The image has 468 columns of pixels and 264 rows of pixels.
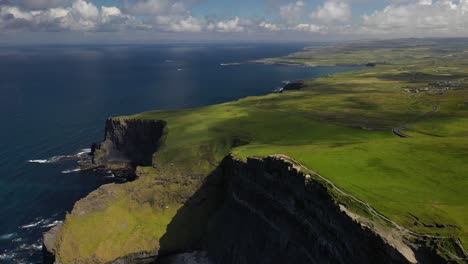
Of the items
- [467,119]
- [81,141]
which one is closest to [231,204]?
[467,119]

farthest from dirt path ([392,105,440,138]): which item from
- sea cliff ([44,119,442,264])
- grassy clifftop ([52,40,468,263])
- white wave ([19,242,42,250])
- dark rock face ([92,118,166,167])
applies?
white wave ([19,242,42,250])

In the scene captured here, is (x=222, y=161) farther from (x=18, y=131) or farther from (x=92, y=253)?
(x=18, y=131)

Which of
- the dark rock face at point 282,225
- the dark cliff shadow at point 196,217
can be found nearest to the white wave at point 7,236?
the dark cliff shadow at point 196,217

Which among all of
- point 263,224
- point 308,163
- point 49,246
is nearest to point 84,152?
point 49,246

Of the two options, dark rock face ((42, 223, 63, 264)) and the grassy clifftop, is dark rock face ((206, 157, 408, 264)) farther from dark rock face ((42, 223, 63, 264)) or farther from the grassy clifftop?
dark rock face ((42, 223, 63, 264))

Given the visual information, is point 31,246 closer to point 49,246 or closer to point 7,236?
point 7,236
